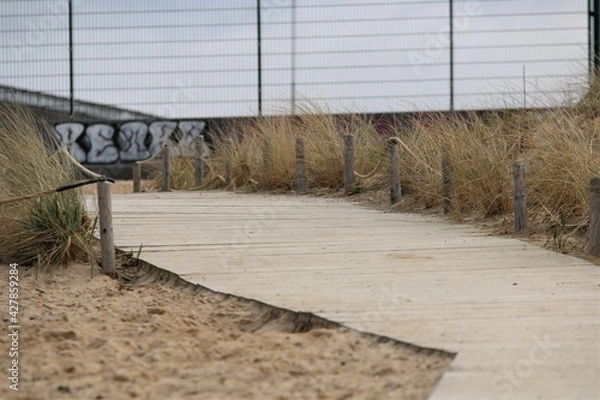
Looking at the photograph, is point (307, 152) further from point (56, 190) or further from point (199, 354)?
point (199, 354)

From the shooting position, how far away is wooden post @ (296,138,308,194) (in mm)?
Result: 10508

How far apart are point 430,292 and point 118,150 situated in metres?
14.4

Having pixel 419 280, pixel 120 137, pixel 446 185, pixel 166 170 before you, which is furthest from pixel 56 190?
pixel 120 137

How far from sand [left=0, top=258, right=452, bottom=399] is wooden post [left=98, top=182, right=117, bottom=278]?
613 millimetres

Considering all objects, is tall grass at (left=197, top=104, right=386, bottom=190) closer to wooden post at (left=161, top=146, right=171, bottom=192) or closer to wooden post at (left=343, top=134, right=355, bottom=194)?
wooden post at (left=343, top=134, right=355, bottom=194)

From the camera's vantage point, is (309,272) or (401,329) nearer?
(401,329)

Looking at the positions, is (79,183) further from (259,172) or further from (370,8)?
(370,8)

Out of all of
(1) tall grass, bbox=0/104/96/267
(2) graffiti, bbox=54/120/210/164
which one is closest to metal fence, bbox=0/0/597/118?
(2) graffiti, bbox=54/120/210/164

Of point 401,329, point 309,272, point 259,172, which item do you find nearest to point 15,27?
point 259,172

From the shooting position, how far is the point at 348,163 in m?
9.88

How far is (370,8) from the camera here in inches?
617

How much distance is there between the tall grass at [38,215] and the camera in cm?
616

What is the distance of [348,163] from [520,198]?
3178 millimetres

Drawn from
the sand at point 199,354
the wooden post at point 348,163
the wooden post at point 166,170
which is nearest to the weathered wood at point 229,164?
the wooden post at point 166,170
